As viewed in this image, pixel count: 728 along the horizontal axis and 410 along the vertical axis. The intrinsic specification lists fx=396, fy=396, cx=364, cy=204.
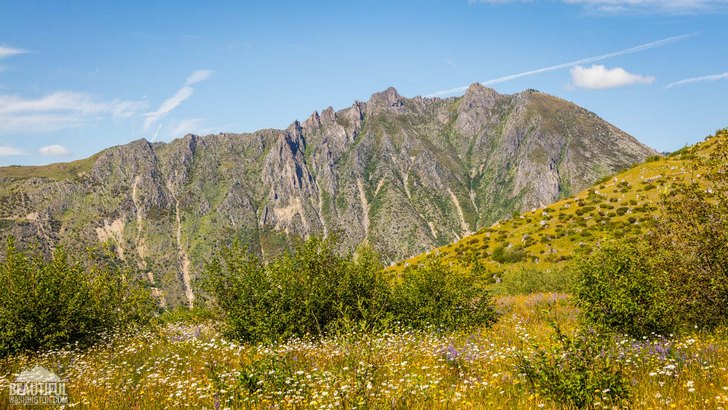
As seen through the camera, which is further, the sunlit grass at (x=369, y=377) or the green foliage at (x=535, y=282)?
the green foliage at (x=535, y=282)

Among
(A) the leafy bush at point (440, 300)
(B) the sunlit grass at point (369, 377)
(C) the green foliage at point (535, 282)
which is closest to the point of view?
(B) the sunlit grass at point (369, 377)

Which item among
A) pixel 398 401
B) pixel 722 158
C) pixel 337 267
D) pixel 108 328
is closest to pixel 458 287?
pixel 337 267

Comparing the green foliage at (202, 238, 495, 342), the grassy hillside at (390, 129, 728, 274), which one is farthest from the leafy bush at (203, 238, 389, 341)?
the grassy hillside at (390, 129, 728, 274)

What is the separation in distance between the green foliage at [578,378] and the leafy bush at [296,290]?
787 cm

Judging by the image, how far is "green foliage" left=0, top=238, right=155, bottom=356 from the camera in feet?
48.3

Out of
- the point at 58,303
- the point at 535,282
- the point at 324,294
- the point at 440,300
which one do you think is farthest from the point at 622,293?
the point at 58,303

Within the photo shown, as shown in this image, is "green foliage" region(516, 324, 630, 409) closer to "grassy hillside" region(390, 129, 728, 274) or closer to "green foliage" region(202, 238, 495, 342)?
"green foliage" region(202, 238, 495, 342)

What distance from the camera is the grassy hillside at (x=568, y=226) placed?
36094mm

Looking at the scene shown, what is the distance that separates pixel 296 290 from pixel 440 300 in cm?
600

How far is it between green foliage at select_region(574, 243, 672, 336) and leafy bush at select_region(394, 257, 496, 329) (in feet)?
13.2

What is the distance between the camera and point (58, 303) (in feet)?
52.0

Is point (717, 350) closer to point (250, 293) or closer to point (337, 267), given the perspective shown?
point (337, 267)

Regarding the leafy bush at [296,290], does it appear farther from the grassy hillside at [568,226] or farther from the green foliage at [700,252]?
the grassy hillside at [568,226]

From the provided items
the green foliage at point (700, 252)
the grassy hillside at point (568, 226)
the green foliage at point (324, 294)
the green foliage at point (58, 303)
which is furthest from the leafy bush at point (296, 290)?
the grassy hillside at point (568, 226)
